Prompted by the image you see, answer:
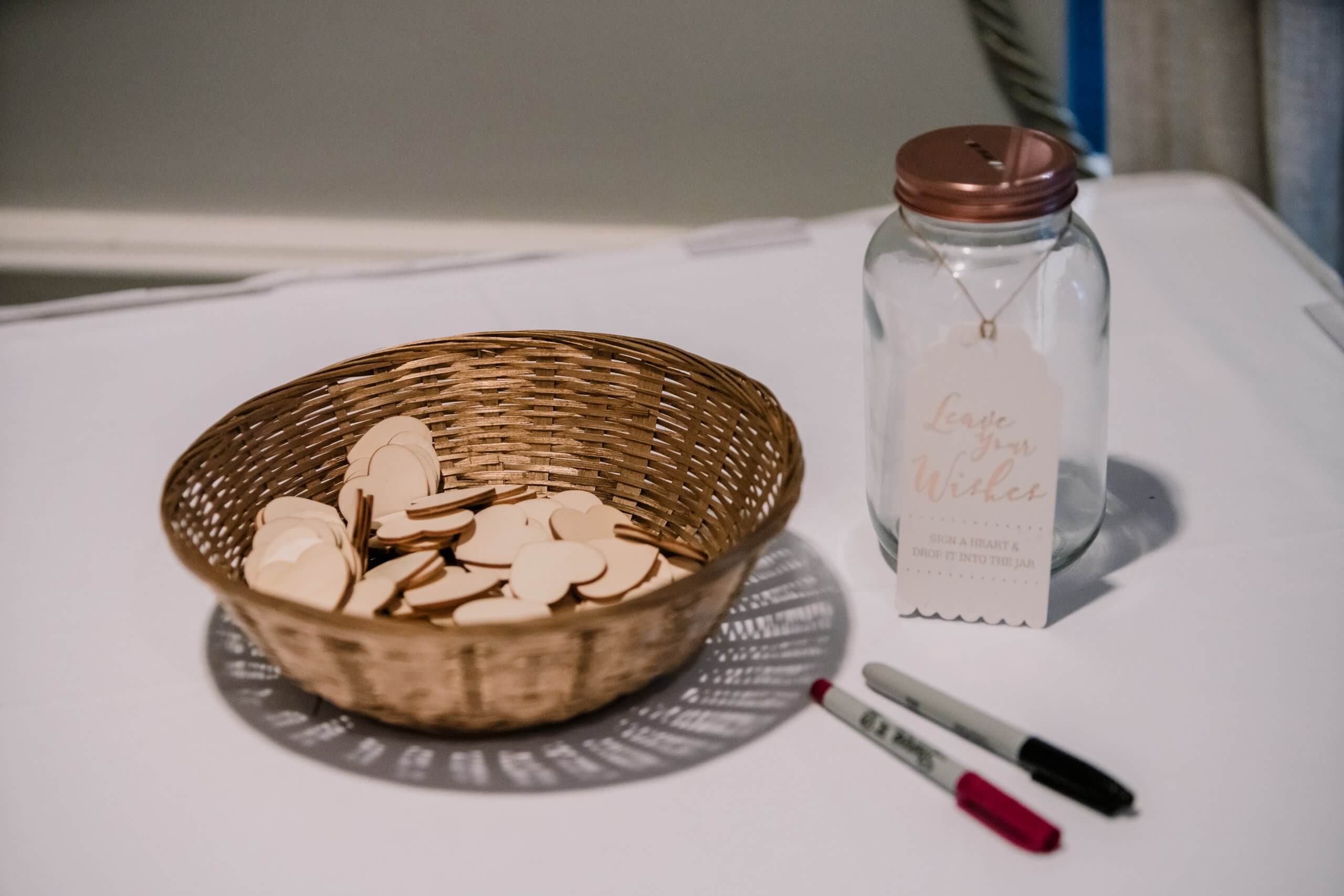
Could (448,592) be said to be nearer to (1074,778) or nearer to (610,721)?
(610,721)

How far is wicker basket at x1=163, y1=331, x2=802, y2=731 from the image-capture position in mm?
464

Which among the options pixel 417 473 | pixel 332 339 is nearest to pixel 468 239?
pixel 332 339

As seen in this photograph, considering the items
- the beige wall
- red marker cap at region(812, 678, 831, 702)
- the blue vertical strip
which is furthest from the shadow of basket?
the blue vertical strip

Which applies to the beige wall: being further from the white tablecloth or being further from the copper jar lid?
the copper jar lid

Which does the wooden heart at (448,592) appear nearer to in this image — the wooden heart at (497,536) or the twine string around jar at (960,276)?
the wooden heart at (497,536)

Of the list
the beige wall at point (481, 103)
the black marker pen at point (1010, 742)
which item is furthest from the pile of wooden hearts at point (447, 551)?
the beige wall at point (481, 103)

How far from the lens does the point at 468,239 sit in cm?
163

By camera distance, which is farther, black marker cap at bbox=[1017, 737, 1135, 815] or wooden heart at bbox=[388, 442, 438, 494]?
wooden heart at bbox=[388, 442, 438, 494]

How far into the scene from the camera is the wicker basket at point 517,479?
1.52 feet

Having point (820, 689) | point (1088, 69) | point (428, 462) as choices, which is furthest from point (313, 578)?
point (1088, 69)

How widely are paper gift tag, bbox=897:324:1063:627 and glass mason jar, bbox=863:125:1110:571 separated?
0.02 m

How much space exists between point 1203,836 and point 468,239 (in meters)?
1.31

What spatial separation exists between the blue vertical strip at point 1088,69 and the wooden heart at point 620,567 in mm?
1254

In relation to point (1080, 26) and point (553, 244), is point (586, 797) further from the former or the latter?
point (1080, 26)
